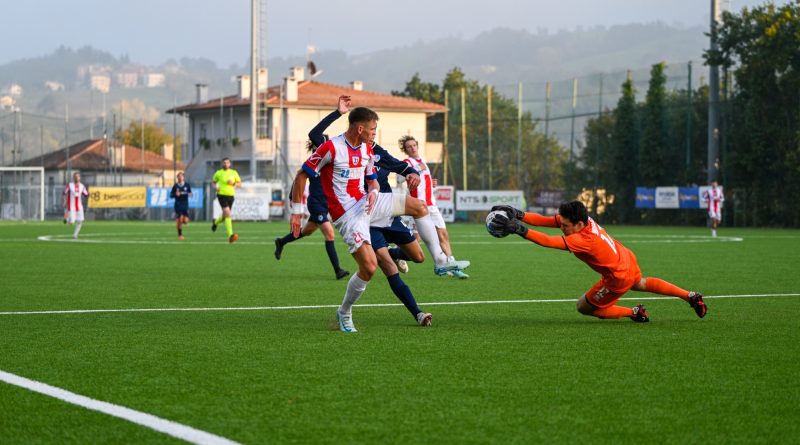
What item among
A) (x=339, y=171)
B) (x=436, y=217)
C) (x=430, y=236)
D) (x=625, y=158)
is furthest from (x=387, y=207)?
(x=625, y=158)

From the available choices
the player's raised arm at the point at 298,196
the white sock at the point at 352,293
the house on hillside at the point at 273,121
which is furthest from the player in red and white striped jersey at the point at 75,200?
the house on hillside at the point at 273,121

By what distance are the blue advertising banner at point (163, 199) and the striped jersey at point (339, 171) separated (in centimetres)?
5225

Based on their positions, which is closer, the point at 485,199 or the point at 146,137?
the point at 485,199

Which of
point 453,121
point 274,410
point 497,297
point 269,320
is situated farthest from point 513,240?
point 453,121

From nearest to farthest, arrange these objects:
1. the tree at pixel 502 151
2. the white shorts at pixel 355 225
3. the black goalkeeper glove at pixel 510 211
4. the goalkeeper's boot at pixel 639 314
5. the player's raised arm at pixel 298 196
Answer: the black goalkeeper glove at pixel 510 211 → the white shorts at pixel 355 225 → the goalkeeper's boot at pixel 639 314 → the player's raised arm at pixel 298 196 → the tree at pixel 502 151

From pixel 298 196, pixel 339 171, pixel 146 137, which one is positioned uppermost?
Answer: pixel 146 137

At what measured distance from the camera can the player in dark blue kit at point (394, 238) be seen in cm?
1033

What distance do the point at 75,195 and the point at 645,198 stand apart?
25.2 metres

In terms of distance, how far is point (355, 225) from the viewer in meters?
10.2

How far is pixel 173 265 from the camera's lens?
20062 mm

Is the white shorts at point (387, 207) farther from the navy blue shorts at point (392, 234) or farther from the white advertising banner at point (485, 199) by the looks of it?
the white advertising banner at point (485, 199)

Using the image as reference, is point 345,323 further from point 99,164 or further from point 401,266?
point 99,164

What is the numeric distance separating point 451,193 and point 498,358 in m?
46.6

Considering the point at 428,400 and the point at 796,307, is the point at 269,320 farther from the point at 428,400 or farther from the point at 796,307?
the point at 796,307
